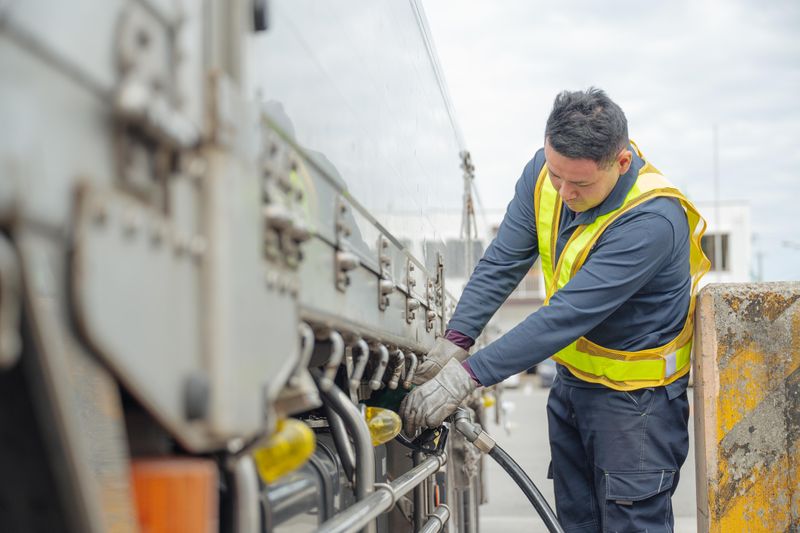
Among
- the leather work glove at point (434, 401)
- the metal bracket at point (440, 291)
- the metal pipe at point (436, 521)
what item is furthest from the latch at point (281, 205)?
the metal bracket at point (440, 291)

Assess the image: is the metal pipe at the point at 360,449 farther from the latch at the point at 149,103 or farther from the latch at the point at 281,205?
the latch at the point at 149,103

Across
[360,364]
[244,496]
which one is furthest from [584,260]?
[244,496]

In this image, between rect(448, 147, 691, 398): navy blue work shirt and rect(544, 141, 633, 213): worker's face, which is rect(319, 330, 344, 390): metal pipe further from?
rect(544, 141, 633, 213): worker's face

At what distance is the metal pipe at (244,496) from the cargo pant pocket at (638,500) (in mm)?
2165

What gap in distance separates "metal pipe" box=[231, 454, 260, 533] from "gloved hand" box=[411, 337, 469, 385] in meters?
1.86

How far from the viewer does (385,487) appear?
84.4 inches

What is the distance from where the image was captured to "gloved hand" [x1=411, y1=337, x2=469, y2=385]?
329 centimetres

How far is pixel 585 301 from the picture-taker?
3.20m

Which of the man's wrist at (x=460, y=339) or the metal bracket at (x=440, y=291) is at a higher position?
the metal bracket at (x=440, y=291)

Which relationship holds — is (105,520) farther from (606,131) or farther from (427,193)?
(427,193)

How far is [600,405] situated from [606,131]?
0.98 m

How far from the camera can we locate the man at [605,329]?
3182 mm

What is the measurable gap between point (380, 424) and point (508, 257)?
132 cm

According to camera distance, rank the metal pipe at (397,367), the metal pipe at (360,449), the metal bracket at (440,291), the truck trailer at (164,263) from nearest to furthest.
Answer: the truck trailer at (164,263) < the metal pipe at (360,449) < the metal pipe at (397,367) < the metal bracket at (440,291)
